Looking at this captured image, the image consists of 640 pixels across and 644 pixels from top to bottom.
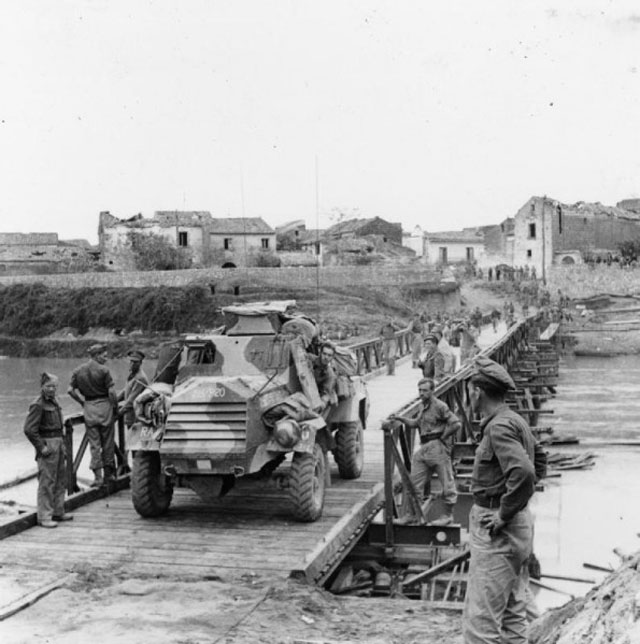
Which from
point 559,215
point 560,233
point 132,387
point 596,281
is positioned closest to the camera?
point 132,387

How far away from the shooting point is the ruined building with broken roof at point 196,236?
255ft

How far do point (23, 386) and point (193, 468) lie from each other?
114ft

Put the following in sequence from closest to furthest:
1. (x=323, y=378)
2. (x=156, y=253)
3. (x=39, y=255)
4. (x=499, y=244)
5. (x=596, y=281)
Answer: (x=323, y=378) < (x=596, y=281) < (x=156, y=253) < (x=39, y=255) < (x=499, y=244)

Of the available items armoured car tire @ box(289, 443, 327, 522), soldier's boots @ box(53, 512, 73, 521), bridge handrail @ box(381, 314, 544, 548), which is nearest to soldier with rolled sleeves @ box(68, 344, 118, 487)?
soldier's boots @ box(53, 512, 73, 521)

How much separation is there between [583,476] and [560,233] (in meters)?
60.8

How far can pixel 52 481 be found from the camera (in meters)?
9.78

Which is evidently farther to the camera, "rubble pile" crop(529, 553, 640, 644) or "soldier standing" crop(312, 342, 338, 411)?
"soldier standing" crop(312, 342, 338, 411)

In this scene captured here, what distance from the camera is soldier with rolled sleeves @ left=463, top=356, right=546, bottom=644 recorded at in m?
5.60

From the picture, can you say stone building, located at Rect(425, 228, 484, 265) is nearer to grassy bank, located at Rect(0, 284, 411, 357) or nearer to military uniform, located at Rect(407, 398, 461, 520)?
grassy bank, located at Rect(0, 284, 411, 357)

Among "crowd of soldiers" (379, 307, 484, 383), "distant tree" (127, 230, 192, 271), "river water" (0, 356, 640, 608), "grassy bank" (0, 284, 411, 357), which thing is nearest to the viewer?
"river water" (0, 356, 640, 608)

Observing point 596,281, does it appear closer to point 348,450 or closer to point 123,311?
point 123,311

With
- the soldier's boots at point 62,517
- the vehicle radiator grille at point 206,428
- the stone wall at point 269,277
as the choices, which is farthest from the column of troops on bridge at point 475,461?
the stone wall at point 269,277

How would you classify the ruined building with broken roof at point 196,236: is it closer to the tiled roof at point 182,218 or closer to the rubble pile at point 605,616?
the tiled roof at point 182,218

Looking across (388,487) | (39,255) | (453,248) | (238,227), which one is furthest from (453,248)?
(388,487)
